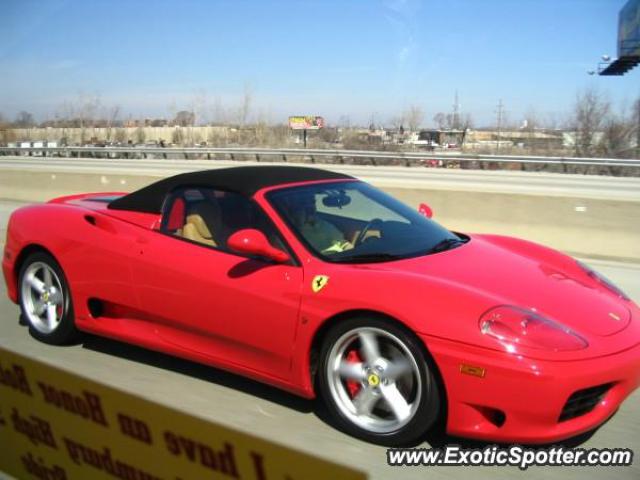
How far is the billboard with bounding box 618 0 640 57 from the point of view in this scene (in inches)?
2117

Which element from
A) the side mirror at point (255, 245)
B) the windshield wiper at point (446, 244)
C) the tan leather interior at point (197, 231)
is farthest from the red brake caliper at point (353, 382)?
the tan leather interior at point (197, 231)

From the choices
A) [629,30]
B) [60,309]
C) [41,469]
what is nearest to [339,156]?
[60,309]

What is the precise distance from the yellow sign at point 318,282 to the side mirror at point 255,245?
248 millimetres

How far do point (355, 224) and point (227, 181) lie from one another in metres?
0.88

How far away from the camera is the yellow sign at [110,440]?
1.58m

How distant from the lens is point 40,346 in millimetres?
4625

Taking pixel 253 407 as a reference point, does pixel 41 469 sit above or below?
above

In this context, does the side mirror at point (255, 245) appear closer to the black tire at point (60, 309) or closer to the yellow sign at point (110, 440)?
the yellow sign at point (110, 440)

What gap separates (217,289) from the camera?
3611 mm

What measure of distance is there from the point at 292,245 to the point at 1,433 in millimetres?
1707

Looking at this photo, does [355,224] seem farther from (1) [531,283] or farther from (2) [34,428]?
(2) [34,428]

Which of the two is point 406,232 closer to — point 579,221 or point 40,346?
point 40,346

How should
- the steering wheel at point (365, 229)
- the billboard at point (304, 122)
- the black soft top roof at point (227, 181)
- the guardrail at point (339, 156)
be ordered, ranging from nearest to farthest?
the steering wheel at point (365, 229)
the black soft top roof at point (227, 181)
the guardrail at point (339, 156)
the billboard at point (304, 122)

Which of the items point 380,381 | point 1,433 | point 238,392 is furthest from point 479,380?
point 1,433
